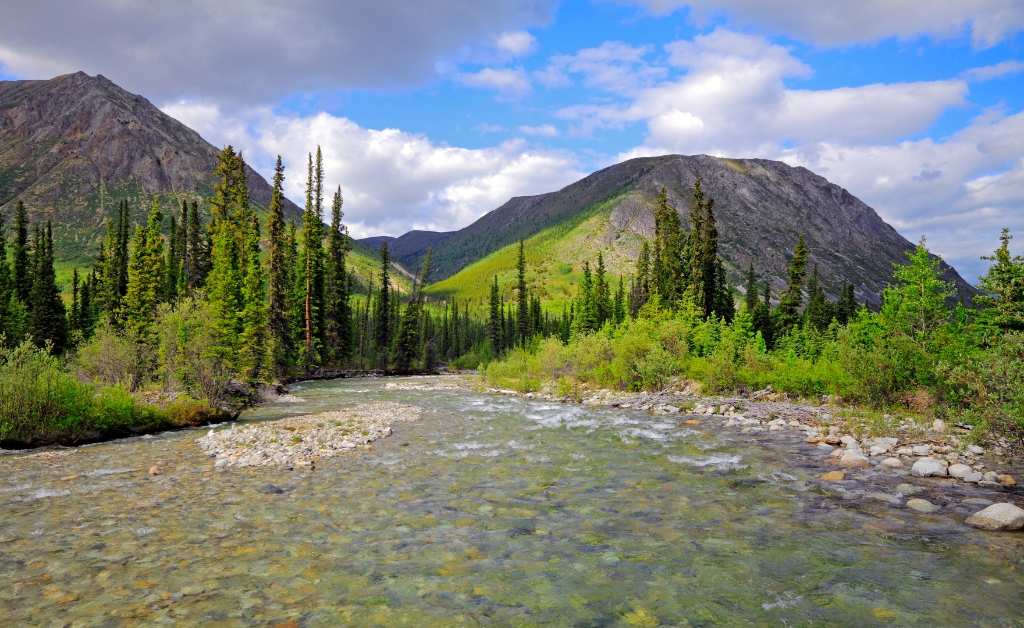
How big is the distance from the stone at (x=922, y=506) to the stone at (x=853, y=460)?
3.54 meters

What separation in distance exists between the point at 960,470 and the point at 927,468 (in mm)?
643

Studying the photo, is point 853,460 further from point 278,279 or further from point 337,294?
point 337,294

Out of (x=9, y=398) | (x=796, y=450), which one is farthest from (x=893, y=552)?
(x=9, y=398)

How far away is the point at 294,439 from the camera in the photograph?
706 inches

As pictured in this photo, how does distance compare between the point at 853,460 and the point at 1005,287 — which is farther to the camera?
the point at 853,460

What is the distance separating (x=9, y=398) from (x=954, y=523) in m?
24.5

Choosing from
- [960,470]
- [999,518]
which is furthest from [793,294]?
[999,518]

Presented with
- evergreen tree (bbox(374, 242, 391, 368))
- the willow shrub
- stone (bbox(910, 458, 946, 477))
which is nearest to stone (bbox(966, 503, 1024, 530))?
stone (bbox(910, 458, 946, 477))

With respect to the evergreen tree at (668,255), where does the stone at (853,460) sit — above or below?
below

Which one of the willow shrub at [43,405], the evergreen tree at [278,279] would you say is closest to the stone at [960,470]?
the willow shrub at [43,405]

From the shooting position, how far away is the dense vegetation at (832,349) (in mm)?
11844

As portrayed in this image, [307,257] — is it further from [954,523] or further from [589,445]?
[954,523]

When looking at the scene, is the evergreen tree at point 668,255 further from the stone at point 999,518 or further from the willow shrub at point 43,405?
the willow shrub at point 43,405

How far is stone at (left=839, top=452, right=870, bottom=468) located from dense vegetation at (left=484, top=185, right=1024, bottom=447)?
96.0 inches
